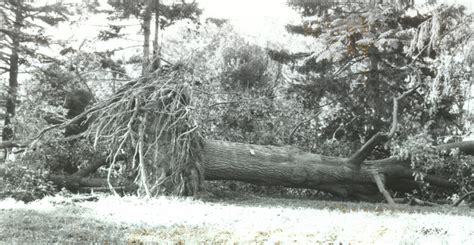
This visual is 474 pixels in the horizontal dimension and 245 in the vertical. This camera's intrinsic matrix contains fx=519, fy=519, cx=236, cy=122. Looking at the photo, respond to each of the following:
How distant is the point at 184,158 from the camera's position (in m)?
10.1

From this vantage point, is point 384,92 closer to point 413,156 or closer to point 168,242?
point 413,156

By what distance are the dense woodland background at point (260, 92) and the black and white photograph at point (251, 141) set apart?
54 millimetres

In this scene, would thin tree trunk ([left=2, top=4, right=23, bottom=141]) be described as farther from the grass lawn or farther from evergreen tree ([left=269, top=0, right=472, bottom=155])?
the grass lawn

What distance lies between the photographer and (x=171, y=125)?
33.1ft

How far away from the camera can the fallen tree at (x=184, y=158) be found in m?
10.1

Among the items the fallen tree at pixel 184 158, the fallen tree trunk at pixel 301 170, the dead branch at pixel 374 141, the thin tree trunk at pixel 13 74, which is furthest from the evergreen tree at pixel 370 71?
the thin tree trunk at pixel 13 74

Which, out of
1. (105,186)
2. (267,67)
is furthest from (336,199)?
(267,67)

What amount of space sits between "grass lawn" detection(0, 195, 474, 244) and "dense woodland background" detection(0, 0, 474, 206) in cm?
226

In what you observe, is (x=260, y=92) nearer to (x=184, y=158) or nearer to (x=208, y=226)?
(x=184, y=158)

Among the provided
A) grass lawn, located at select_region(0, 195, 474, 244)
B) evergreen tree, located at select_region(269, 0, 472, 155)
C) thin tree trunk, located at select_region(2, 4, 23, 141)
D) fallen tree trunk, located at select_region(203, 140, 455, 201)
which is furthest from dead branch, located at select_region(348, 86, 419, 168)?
thin tree trunk, located at select_region(2, 4, 23, 141)

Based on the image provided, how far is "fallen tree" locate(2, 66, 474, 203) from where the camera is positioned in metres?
10.1

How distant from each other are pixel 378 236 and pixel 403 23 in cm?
1069

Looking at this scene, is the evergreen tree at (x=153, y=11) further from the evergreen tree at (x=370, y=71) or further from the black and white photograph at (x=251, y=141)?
the evergreen tree at (x=370, y=71)

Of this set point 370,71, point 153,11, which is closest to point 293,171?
point 370,71
